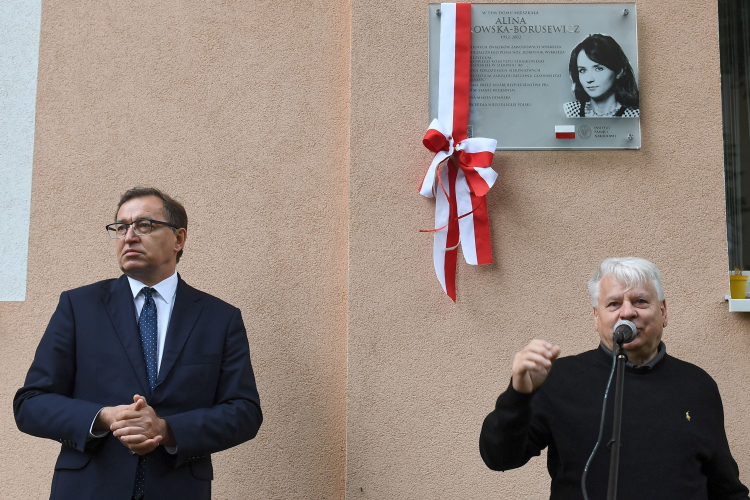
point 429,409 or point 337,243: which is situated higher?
point 337,243

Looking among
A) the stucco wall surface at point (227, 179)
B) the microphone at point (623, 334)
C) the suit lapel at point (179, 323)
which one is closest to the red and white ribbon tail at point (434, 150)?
the stucco wall surface at point (227, 179)

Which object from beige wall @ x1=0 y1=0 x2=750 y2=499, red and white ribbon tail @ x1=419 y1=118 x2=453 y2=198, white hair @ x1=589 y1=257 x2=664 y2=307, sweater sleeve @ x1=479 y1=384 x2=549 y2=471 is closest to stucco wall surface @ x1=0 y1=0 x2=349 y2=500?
beige wall @ x1=0 y1=0 x2=750 y2=499

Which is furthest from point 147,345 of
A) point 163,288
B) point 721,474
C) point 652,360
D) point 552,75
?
point 552,75

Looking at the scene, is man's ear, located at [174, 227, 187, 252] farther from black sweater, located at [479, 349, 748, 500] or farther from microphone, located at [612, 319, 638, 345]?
microphone, located at [612, 319, 638, 345]

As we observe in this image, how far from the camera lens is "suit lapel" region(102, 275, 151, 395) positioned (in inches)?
95.8

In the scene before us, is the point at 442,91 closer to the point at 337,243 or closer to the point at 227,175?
the point at 337,243

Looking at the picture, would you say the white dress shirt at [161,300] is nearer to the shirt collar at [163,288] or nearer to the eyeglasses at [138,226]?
the shirt collar at [163,288]

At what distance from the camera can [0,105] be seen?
11.5ft

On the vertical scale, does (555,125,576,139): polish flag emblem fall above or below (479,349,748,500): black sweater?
above

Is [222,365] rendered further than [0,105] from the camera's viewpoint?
No

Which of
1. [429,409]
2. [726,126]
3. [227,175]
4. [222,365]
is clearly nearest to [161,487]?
[222,365]

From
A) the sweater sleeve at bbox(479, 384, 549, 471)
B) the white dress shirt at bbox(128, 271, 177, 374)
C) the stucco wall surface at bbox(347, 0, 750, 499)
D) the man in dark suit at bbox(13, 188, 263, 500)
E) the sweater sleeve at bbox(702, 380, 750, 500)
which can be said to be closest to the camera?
the sweater sleeve at bbox(479, 384, 549, 471)

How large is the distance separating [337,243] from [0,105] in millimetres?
1800

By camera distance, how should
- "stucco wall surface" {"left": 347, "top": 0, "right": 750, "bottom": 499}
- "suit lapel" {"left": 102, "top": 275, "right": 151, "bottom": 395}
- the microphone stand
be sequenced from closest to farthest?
the microphone stand
"suit lapel" {"left": 102, "top": 275, "right": 151, "bottom": 395}
"stucco wall surface" {"left": 347, "top": 0, "right": 750, "bottom": 499}
